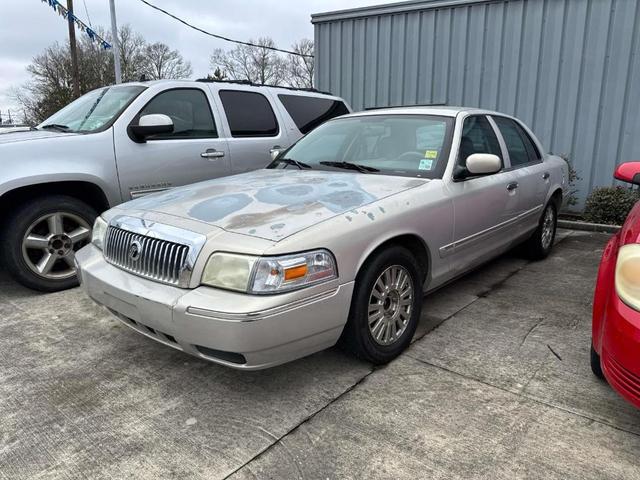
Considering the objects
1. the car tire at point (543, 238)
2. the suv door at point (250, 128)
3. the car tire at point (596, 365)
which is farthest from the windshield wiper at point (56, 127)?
the car tire at point (543, 238)

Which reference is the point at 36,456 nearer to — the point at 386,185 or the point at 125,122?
the point at 386,185

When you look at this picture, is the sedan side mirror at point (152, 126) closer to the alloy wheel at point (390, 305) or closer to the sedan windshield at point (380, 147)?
the sedan windshield at point (380, 147)

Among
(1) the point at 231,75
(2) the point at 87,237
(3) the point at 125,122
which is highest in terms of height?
(1) the point at 231,75

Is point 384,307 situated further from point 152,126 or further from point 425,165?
point 152,126

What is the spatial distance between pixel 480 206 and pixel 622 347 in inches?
73.2

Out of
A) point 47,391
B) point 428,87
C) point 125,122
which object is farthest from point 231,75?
point 47,391

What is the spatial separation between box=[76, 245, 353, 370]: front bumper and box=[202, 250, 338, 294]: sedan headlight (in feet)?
0.13

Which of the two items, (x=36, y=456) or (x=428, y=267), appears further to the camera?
(x=428, y=267)

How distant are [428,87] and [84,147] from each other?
20.3 ft

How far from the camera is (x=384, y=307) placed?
2980mm

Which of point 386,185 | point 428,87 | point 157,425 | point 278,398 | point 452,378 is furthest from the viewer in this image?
point 428,87

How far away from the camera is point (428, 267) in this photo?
337 centimetres

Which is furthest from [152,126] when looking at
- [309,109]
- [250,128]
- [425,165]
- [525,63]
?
[525,63]

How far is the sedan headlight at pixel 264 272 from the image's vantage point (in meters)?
2.35
